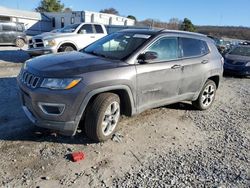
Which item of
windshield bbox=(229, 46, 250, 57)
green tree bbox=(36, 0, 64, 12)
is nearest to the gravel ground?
windshield bbox=(229, 46, 250, 57)

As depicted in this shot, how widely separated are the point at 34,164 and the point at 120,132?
1.65m

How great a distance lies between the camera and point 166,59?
519cm

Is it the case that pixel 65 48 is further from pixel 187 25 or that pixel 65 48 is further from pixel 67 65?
pixel 187 25

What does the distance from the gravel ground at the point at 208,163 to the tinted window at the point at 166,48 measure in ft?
5.04

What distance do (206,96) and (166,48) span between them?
1969 mm

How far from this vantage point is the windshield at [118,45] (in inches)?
192

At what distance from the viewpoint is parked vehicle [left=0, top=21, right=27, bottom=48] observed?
1958cm

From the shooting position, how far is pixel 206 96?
6.60 meters

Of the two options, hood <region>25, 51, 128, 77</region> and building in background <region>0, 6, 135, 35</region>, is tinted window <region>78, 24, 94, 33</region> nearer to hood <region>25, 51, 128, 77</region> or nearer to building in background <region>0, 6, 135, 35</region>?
hood <region>25, 51, 128, 77</region>

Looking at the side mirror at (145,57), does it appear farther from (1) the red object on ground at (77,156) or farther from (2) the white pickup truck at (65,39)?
(2) the white pickup truck at (65,39)

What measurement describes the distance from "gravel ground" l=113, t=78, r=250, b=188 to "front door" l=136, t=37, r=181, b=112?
96 centimetres

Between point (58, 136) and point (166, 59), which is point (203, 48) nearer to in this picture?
point (166, 59)

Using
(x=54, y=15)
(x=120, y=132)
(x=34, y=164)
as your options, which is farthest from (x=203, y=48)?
(x=54, y=15)

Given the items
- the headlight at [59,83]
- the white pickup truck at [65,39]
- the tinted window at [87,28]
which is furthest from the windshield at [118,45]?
the tinted window at [87,28]
